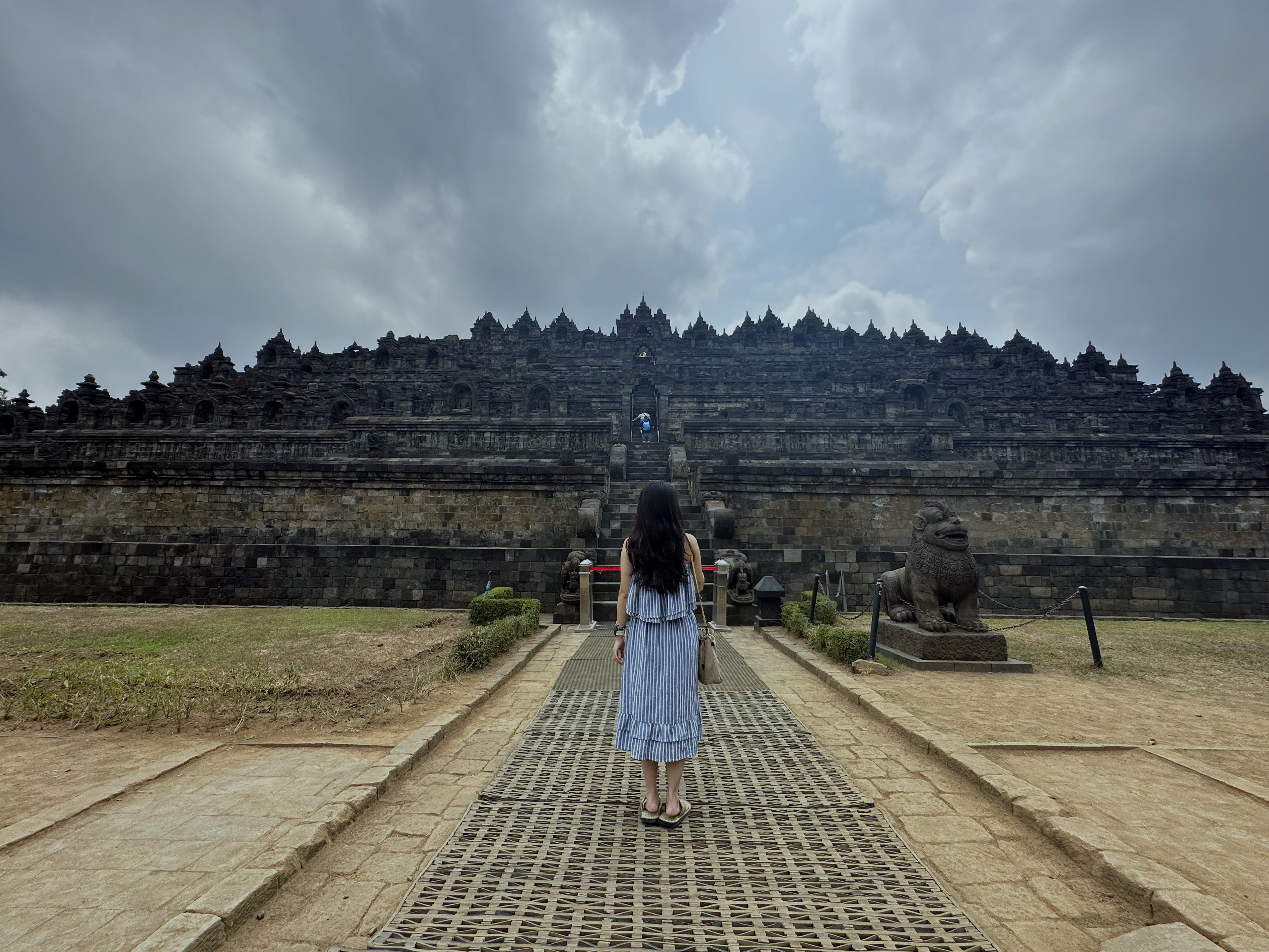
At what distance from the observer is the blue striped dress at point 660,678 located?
9.53 ft

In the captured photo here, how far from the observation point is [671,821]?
2.79 metres

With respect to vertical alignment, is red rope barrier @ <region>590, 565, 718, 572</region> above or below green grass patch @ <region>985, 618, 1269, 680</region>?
above

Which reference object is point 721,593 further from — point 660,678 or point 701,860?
point 701,860

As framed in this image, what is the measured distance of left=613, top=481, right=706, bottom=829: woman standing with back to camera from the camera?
2.90 metres

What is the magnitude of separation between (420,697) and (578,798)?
2.58 metres

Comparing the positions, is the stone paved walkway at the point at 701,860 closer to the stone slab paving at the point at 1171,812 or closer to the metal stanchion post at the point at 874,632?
the stone slab paving at the point at 1171,812

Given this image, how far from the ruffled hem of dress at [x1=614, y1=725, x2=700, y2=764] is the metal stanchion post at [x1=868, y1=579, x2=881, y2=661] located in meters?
4.22

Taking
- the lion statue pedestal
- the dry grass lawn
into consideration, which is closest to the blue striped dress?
the dry grass lawn

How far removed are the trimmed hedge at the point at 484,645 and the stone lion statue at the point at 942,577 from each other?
5213 millimetres

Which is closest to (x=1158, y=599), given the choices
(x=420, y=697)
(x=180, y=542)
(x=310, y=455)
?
(x=420, y=697)

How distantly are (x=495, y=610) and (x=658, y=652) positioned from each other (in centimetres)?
671

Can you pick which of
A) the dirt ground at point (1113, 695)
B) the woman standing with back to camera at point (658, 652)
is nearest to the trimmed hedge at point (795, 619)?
the dirt ground at point (1113, 695)

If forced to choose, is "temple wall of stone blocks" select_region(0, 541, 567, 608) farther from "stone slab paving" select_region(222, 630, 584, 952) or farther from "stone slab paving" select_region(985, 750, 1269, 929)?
"stone slab paving" select_region(985, 750, 1269, 929)

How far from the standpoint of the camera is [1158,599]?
11094 mm
